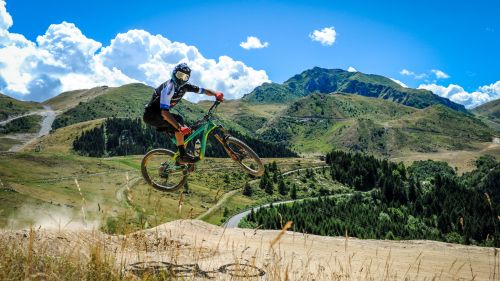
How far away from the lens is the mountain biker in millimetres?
13730

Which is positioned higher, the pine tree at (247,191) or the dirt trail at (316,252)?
the dirt trail at (316,252)

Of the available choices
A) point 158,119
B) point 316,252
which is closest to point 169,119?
point 158,119

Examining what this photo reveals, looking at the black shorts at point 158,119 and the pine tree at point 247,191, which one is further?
the pine tree at point 247,191

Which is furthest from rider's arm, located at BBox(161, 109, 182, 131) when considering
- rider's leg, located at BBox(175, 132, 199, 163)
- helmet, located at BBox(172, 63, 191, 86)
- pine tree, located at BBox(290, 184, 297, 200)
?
pine tree, located at BBox(290, 184, 297, 200)

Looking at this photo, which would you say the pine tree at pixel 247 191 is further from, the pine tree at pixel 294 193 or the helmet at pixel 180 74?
the helmet at pixel 180 74

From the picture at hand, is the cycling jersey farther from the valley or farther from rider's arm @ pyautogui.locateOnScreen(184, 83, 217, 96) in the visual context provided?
the valley

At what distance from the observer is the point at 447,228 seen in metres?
103

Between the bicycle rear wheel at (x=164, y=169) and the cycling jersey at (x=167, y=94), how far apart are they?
223 centimetres

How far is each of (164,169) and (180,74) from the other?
3.75 meters

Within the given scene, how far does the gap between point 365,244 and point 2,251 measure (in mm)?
18823

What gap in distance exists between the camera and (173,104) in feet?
47.0

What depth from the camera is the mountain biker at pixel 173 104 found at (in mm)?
13730

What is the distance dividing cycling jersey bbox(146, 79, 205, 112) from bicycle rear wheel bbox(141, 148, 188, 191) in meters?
2.23

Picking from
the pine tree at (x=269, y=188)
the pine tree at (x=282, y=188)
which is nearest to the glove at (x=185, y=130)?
the pine tree at (x=269, y=188)
